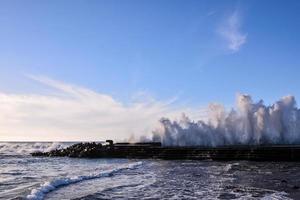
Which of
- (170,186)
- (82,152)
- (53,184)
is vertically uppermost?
(82,152)

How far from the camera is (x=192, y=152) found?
158 feet

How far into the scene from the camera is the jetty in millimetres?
41719

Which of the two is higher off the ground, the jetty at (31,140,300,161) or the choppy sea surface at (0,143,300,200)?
the jetty at (31,140,300,161)

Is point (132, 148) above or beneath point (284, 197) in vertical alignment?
above

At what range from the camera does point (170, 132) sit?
6562 centimetres

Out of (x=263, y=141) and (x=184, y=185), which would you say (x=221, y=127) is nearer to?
(x=263, y=141)

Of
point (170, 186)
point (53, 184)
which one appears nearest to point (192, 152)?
point (170, 186)

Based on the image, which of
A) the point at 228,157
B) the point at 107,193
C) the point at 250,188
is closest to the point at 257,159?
the point at 228,157

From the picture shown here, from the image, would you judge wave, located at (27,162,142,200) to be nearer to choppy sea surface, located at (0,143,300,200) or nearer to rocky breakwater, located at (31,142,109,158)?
choppy sea surface, located at (0,143,300,200)

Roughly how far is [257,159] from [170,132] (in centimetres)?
2451

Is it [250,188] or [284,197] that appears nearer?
[284,197]

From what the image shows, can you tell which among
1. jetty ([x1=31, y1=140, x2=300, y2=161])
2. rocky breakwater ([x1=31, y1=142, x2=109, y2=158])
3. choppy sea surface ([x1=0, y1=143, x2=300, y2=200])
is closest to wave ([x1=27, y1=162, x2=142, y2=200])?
choppy sea surface ([x1=0, y1=143, x2=300, y2=200])

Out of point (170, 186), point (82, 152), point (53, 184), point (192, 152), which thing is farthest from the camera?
point (82, 152)

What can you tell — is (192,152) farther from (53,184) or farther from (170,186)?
(53,184)
